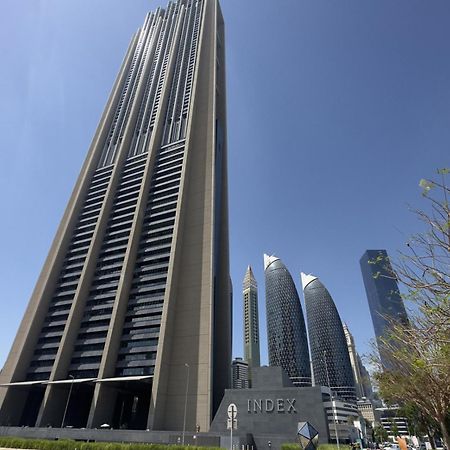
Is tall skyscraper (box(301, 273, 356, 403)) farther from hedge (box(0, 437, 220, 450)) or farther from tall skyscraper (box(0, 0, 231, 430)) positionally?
hedge (box(0, 437, 220, 450))

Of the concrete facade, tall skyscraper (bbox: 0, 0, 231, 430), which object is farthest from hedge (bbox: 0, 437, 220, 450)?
tall skyscraper (bbox: 0, 0, 231, 430)

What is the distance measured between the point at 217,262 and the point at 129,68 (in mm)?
88167

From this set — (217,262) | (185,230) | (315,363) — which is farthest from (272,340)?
(185,230)

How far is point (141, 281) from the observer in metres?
69.6

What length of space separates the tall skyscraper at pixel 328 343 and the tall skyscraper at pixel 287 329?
26.7 feet

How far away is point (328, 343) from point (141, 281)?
480 feet

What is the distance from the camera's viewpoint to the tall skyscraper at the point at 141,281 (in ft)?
193

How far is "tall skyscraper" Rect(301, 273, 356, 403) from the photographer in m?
175

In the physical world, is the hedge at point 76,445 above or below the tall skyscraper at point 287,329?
below

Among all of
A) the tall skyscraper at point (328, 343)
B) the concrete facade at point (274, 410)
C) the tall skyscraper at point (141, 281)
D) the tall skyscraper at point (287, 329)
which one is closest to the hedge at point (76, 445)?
the concrete facade at point (274, 410)

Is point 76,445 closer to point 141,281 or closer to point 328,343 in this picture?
point 141,281

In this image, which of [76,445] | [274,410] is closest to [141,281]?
[76,445]

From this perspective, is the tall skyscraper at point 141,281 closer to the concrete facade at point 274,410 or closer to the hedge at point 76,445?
the concrete facade at point 274,410

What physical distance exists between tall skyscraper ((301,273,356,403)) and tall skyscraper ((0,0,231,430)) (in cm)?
12259
